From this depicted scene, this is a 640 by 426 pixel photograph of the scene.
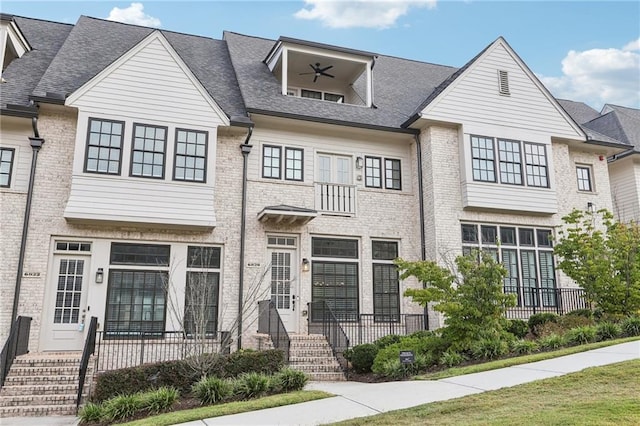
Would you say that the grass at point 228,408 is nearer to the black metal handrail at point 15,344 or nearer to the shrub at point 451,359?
the shrub at point 451,359

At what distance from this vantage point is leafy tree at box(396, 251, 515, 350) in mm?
10695

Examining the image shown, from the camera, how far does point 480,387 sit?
764cm

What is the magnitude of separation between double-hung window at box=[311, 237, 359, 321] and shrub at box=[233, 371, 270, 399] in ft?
17.3

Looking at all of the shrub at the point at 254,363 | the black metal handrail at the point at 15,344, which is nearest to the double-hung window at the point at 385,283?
the shrub at the point at 254,363

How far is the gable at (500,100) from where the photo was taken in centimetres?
1556

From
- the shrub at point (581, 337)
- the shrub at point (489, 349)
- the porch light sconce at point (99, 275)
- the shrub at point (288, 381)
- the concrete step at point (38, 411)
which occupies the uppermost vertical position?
the porch light sconce at point (99, 275)

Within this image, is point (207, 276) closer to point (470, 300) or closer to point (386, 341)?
point (386, 341)

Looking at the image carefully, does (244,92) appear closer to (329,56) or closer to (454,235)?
(329,56)

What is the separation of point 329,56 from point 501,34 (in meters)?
5.87

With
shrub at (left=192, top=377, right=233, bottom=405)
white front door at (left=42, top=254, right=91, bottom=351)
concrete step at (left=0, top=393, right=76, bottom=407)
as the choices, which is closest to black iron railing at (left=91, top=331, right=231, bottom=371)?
white front door at (left=42, top=254, right=91, bottom=351)

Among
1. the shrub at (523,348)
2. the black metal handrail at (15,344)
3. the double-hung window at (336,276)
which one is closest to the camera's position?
the black metal handrail at (15,344)

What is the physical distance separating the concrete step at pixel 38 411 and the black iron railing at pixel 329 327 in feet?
19.0

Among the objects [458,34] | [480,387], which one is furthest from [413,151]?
[480,387]

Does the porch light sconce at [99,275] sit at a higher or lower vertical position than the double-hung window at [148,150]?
lower
